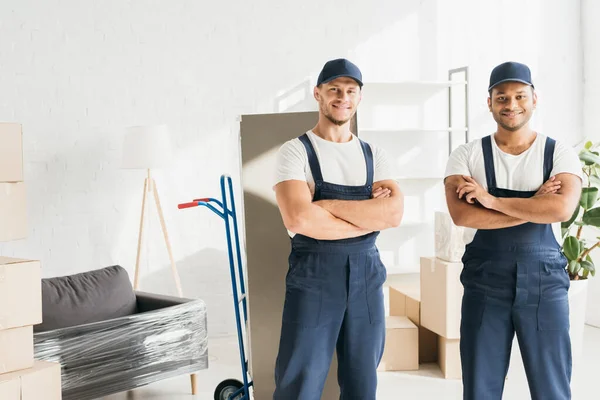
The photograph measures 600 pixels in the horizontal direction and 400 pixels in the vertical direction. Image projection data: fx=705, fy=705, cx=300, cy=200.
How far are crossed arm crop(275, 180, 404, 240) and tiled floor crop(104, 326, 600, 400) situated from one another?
5.94ft

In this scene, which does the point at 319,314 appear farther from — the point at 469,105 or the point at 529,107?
the point at 469,105

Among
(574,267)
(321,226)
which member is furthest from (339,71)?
(574,267)

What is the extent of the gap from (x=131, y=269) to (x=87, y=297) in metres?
1.83

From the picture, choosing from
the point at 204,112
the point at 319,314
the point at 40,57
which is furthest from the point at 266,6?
the point at 319,314

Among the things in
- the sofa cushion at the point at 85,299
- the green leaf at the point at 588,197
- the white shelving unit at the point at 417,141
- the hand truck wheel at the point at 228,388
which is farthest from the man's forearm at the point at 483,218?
the white shelving unit at the point at 417,141

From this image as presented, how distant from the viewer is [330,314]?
2.59 m

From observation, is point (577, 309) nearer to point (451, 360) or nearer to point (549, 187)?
point (451, 360)

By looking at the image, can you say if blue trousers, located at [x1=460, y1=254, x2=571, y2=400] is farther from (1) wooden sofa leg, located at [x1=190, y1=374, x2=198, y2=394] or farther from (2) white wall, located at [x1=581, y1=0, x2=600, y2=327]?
(2) white wall, located at [x1=581, y1=0, x2=600, y2=327]

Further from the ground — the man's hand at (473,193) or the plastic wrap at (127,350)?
the man's hand at (473,193)

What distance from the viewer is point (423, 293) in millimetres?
4727

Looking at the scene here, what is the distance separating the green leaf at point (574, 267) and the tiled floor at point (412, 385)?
0.61 meters

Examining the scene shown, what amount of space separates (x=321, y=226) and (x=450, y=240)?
207 cm

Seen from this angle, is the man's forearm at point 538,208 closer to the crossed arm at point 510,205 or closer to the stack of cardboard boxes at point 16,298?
the crossed arm at point 510,205

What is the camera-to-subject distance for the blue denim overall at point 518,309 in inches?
103
